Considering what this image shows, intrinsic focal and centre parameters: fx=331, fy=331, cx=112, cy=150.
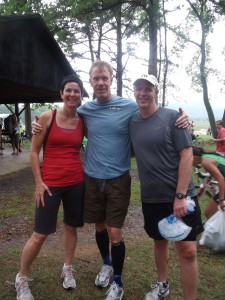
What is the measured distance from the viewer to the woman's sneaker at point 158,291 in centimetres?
311

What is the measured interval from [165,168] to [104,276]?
1.46 metres

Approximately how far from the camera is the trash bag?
256 cm

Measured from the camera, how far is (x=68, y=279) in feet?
10.9

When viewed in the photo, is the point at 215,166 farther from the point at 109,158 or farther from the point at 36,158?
the point at 36,158

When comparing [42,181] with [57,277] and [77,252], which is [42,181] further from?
[77,252]

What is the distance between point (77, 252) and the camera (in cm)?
427

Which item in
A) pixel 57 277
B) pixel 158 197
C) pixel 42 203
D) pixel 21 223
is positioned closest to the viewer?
pixel 158 197

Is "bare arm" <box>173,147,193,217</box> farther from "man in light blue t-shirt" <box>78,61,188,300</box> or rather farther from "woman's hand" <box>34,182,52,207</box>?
"woman's hand" <box>34,182,52,207</box>

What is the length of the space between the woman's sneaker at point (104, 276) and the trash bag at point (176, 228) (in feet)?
3.49

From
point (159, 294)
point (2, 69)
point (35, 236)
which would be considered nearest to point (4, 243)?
point (35, 236)

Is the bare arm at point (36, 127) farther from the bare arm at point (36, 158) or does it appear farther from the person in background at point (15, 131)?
the person in background at point (15, 131)

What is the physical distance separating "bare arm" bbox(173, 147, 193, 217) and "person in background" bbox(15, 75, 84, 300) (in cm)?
101

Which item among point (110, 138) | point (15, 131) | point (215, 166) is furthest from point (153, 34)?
point (110, 138)

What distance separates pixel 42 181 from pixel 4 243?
205cm
